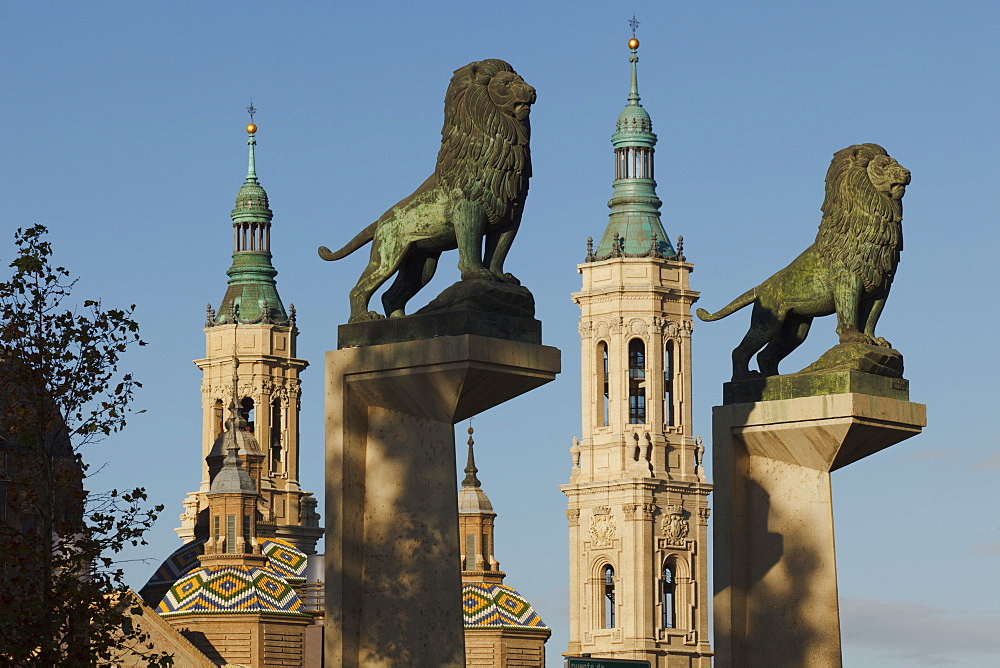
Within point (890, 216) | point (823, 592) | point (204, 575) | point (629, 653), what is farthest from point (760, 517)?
point (629, 653)

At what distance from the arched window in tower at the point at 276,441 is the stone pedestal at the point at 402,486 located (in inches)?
4082

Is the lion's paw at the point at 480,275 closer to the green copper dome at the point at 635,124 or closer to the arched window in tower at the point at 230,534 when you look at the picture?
the arched window in tower at the point at 230,534

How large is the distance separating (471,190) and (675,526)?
90.2 metres

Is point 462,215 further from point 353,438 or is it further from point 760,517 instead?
point 760,517

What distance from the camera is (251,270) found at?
13138 centimetres

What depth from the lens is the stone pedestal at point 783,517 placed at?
29047mm

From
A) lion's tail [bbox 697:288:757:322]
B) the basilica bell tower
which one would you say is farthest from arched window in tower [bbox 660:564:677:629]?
lion's tail [bbox 697:288:757:322]

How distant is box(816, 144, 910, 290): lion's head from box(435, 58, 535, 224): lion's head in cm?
455

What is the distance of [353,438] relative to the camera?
88.3 ft

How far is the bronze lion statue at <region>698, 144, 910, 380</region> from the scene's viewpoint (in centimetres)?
2952

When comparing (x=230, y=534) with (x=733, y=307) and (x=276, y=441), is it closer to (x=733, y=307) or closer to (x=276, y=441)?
(x=276, y=441)

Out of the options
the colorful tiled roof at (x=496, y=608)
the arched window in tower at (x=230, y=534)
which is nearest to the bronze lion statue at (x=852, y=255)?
the arched window in tower at (x=230, y=534)

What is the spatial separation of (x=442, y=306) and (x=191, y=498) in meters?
106

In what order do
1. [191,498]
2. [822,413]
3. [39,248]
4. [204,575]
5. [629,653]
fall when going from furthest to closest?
[191,498] → [629,653] → [204,575] → [822,413] → [39,248]
